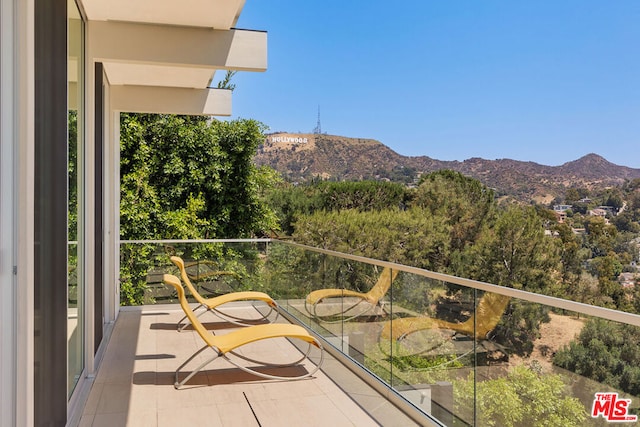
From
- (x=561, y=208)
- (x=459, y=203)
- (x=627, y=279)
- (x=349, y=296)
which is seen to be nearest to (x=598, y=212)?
(x=561, y=208)

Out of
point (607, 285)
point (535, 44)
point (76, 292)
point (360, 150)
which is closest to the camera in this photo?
point (76, 292)

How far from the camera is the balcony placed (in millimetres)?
2721

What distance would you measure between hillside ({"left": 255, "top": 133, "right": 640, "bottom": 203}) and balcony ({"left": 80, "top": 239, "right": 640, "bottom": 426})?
26.3 metres

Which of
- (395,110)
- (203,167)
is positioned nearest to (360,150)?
Answer: (395,110)

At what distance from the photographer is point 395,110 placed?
49531 millimetres

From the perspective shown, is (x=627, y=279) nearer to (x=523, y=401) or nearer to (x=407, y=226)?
(x=407, y=226)

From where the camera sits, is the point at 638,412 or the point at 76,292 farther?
the point at 76,292

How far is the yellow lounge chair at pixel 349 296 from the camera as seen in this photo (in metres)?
4.63

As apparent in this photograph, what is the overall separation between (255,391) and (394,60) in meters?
49.2

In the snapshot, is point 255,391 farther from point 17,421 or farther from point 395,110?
point 395,110

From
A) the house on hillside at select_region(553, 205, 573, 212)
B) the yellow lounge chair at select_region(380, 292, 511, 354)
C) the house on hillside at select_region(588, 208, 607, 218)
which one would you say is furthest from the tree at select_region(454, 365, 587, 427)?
the house on hillside at select_region(588, 208, 607, 218)

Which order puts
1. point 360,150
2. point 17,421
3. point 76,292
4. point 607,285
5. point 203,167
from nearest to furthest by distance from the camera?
point 17,421 < point 76,292 < point 203,167 < point 607,285 < point 360,150

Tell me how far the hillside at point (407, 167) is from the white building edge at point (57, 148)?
26.9 meters

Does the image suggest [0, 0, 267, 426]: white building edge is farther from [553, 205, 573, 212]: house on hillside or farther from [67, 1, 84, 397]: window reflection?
[553, 205, 573, 212]: house on hillside
